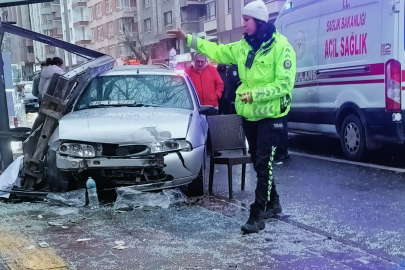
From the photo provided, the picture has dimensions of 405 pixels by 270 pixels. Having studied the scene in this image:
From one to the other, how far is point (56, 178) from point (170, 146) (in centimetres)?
133

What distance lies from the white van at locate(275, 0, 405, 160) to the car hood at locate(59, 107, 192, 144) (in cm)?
298

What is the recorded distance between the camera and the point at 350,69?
848 cm

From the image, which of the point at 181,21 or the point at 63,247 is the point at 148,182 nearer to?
the point at 63,247

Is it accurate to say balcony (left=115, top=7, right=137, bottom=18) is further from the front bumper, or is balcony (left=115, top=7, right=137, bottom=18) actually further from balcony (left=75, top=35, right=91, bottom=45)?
the front bumper

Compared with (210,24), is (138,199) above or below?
below

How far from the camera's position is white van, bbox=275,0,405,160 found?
7625mm

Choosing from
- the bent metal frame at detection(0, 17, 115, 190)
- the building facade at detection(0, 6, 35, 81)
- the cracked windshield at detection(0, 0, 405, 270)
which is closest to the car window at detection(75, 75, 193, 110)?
the cracked windshield at detection(0, 0, 405, 270)

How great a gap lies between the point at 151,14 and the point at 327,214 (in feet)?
99.6

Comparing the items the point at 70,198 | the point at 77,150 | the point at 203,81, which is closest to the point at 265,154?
the point at 77,150

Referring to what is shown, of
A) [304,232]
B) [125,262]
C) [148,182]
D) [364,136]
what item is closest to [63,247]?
[125,262]

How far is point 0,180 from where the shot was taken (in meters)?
6.61

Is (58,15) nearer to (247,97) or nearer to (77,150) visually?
(77,150)

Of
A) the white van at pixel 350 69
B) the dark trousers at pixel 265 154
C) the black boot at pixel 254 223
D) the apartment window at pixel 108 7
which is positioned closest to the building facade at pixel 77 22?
the apartment window at pixel 108 7

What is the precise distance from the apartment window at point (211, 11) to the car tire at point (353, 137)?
89.0 feet
